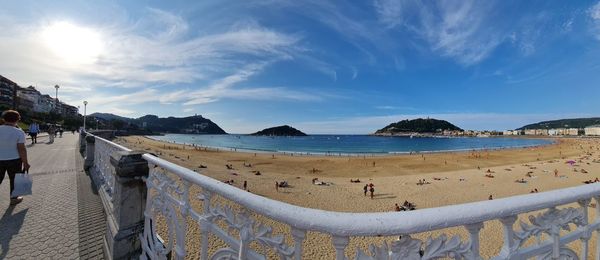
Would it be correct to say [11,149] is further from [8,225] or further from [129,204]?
[129,204]

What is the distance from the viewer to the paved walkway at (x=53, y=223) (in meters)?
3.38

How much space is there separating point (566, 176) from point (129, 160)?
28044mm

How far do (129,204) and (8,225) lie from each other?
290 cm

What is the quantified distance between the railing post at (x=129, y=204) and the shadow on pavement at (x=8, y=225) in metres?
1.66

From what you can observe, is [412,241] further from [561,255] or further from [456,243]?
[561,255]

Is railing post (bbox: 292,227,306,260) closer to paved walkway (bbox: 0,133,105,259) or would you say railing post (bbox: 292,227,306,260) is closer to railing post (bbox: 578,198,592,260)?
railing post (bbox: 578,198,592,260)

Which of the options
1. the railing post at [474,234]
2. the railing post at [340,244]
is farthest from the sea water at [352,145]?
the railing post at [340,244]

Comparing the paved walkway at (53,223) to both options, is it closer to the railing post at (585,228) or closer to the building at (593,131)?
the railing post at (585,228)

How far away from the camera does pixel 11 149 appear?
5.06 m

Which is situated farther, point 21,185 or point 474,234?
point 21,185

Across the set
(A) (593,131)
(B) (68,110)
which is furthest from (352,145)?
(A) (593,131)

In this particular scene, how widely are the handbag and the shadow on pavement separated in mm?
255

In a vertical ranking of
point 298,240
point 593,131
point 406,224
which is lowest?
point 298,240

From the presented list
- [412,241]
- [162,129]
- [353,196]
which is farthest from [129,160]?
[162,129]
